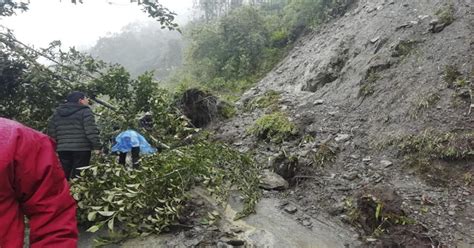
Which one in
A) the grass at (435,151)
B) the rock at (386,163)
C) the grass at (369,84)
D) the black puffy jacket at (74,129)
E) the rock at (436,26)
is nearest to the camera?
the grass at (435,151)

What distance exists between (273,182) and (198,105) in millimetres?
4085

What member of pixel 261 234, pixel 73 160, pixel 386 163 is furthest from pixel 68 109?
pixel 386 163

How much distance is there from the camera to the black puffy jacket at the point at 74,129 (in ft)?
15.9

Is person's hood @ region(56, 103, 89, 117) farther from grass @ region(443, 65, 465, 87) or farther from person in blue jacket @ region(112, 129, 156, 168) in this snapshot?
grass @ region(443, 65, 465, 87)

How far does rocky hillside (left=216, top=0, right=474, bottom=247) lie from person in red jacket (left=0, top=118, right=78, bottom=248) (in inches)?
115

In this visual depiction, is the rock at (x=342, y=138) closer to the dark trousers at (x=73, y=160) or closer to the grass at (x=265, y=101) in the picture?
the grass at (x=265, y=101)

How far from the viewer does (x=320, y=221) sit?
4.28m

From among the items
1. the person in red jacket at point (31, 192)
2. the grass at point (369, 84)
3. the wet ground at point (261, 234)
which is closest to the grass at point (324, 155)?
the wet ground at point (261, 234)

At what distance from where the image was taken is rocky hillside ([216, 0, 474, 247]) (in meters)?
4.03

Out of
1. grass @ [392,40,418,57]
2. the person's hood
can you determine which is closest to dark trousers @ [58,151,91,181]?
the person's hood

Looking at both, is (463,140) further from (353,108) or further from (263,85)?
(263,85)

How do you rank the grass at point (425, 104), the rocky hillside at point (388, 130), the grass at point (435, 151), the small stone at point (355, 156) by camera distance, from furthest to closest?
the grass at point (425, 104), the small stone at point (355, 156), the grass at point (435, 151), the rocky hillside at point (388, 130)

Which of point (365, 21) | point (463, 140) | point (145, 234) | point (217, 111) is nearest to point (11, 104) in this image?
point (145, 234)

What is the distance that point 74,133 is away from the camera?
16.0ft
